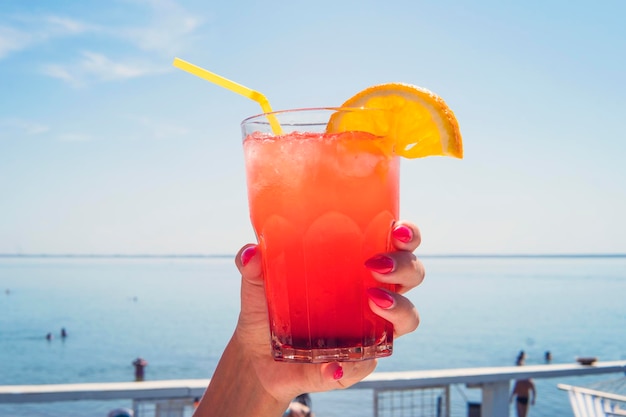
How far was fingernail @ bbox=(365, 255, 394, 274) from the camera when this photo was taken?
3.68 ft

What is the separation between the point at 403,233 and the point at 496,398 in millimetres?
3979

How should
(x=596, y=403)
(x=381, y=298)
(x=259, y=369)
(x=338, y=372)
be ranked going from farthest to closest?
(x=596, y=403) → (x=259, y=369) → (x=338, y=372) → (x=381, y=298)

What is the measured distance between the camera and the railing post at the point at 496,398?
470 centimetres

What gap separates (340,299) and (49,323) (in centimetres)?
6046

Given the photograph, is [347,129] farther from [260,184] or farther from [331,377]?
[331,377]

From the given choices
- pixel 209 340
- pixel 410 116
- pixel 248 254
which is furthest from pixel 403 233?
pixel 209 340

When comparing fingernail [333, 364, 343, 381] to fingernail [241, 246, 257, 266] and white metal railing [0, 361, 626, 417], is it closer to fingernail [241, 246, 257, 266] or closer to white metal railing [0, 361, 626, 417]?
fingernail [241, 246, 257, 266]

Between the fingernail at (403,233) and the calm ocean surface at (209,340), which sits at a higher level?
the fingernail at (403,233)

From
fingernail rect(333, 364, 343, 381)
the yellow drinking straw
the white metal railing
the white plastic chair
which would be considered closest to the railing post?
the white metal railing

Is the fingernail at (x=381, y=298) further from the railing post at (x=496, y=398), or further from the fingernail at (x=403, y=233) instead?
the railing post at (x=496, y=398)

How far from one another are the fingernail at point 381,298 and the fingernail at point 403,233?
0.12 metres

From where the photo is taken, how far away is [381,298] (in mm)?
1120

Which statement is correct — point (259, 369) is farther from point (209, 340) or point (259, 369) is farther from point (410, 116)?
point (209, 340)

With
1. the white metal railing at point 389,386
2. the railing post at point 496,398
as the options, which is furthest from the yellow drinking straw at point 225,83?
the railing post at point 496,398
